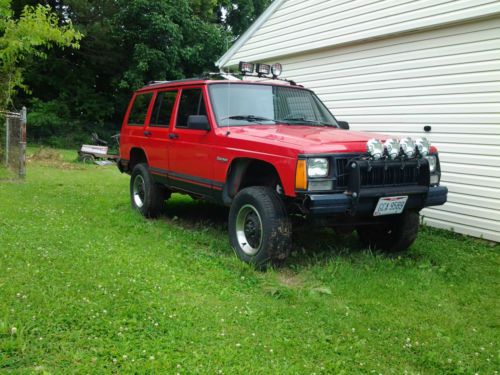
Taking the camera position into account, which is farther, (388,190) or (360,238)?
(360,238)

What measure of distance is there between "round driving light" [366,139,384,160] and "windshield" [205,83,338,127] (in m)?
1.41

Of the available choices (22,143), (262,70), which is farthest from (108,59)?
(262,70)

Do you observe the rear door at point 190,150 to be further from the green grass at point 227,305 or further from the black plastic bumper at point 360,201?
the black plastic bumper at point 360,201

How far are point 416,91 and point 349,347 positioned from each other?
17.1ft

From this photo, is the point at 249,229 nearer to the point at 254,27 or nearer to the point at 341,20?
the point at 341,20

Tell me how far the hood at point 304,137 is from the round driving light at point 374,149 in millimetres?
92

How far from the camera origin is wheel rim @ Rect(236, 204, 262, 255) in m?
4.86

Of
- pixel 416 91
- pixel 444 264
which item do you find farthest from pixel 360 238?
pixel 416 91

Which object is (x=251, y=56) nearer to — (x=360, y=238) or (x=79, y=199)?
(x=79, y=199)

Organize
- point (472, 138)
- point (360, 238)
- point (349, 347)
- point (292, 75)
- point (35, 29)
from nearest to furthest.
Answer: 1. point (349, 347)
2. point (360, 238)
3. point (472, 138)
4. point (292, 75)
5. point (35, 29)

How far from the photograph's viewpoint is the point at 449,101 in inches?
272

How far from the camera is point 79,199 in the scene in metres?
8.54

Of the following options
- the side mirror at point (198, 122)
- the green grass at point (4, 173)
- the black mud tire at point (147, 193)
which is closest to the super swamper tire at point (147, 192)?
the black mud tire at point (147, 193)

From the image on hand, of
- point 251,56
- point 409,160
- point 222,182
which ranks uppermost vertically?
point 251,56
